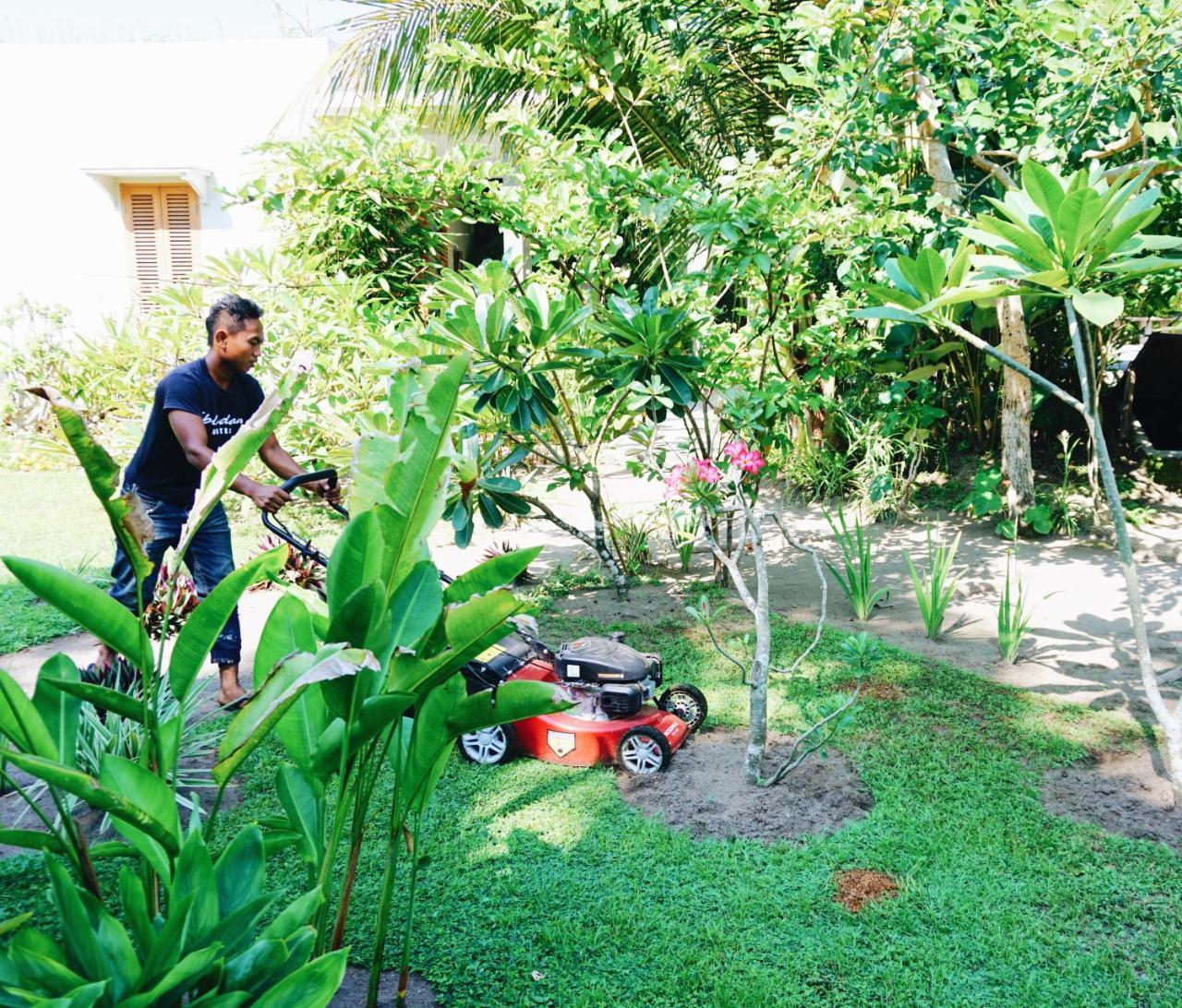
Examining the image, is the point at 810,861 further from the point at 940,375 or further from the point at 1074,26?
the point at 940,375

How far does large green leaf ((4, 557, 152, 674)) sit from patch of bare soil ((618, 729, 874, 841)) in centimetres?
220

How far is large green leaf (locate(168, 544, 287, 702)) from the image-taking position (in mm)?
1939

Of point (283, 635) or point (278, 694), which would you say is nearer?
point (278, 694)

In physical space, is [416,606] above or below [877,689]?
above

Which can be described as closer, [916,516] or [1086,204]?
[1086,204]

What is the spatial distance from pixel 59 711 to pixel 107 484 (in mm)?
614

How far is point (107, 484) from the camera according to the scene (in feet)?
5.83

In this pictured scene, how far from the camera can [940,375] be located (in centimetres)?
888

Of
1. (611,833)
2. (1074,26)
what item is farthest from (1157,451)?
(611,833)

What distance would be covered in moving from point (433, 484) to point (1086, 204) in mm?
2093

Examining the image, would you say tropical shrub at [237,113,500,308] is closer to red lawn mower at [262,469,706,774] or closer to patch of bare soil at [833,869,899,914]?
red lawn mower at [262,469,706,774]

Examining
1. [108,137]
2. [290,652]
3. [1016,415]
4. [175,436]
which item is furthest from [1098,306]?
[108,137]

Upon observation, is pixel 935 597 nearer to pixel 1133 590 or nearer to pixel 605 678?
pixel 1133 590

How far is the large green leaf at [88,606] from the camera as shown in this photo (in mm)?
1719
